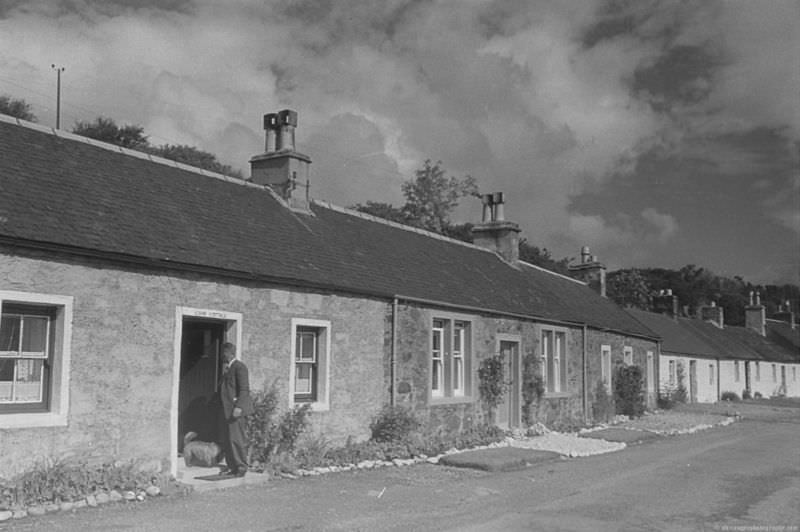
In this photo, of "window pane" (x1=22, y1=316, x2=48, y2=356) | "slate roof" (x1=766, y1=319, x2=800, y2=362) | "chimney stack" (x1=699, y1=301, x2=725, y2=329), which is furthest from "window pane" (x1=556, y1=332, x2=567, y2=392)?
"slate roof" (x1=766, y1=319, x2=800, y2=362)

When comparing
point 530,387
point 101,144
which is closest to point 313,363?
point 101,144

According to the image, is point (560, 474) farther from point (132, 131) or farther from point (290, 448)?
point (132, 131)

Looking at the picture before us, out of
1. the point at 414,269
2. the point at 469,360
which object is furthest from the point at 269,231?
the point at 469,360

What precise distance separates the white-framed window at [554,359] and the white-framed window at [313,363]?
1005 centimetres

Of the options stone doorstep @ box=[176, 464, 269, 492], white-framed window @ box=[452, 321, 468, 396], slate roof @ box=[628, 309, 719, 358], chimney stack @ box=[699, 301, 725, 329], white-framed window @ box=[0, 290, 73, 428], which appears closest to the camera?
white-framed window @ box=[0, 290, 73, 428]

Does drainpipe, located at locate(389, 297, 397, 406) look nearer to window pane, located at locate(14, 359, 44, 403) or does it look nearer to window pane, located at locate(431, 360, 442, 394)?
window pane, located at locate(431, 360, 442, 394)

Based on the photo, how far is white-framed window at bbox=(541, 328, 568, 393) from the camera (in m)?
24.1

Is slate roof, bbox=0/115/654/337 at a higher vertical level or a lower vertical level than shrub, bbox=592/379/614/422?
higher

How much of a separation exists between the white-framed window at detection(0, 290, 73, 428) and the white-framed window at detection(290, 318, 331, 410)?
15.5ft

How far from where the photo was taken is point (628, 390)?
95.7ft

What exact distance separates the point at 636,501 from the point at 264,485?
5.31 meters

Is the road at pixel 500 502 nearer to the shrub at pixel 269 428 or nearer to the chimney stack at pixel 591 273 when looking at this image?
the shrub at pixel 269 428

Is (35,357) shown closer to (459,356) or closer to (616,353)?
(459,356)

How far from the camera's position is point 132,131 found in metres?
44.1
